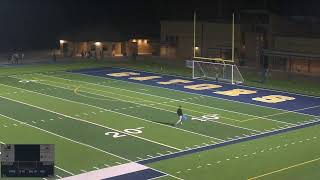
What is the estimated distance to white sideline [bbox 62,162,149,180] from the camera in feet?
63.6

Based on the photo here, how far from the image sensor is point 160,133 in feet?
85.5

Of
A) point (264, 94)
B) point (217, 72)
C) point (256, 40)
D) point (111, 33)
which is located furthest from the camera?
point (111, 33)

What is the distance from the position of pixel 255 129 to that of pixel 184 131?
3348mm

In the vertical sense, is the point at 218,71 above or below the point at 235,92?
above

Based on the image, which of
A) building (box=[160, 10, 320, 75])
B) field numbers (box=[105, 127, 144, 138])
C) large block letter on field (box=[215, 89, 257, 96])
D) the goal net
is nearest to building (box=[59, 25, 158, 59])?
building (box=[160, 10, 320, 75])

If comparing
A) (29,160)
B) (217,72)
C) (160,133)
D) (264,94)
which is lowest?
(160,133)

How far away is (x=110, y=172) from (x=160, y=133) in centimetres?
635

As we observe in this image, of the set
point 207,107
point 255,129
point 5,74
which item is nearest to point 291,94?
point 207,107

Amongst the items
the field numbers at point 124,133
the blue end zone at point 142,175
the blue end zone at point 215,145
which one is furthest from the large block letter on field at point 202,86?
the blue end zone at point 142,175

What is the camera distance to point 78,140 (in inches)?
971

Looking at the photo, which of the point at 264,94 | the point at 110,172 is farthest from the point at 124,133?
the point at 264,94

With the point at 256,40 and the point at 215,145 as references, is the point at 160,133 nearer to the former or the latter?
the point at 215,145

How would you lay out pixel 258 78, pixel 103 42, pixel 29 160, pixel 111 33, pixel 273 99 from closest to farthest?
pixel 29 160
pixel 273 99
pixel 258 78
pixel 103 42
pixel 111 33

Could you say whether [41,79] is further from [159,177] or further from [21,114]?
[159,177]
